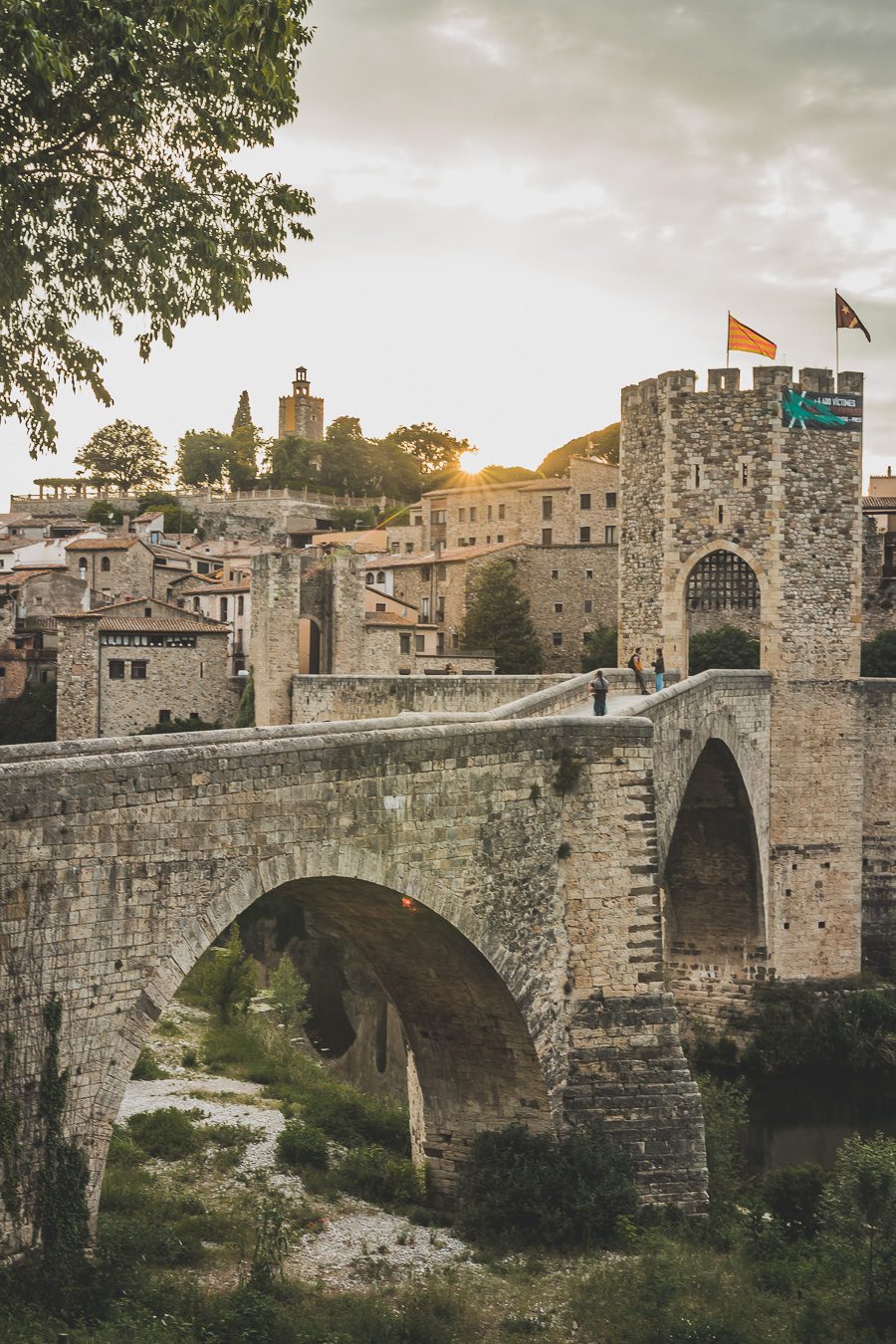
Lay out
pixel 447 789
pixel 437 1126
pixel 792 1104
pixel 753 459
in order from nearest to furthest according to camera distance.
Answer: pixel 447 789 → pixel 437 1126 → pixel 792 1104 → pixel 753 459

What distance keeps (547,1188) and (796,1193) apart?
5516 millimetres

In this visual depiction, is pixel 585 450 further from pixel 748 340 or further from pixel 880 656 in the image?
pixel 748 340

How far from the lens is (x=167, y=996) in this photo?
9.28 m

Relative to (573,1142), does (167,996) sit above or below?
above

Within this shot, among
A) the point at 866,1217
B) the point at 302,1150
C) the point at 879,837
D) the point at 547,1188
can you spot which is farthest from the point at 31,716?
the point at 866,1217

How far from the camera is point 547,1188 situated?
488 inches

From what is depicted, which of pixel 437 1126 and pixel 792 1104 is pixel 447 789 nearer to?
pixel 437 1126

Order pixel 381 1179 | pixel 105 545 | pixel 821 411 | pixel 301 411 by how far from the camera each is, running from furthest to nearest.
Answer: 1. pixel 301 411
2. pixel 105 545
3. pixel 821 411
4. pixel 381 1179

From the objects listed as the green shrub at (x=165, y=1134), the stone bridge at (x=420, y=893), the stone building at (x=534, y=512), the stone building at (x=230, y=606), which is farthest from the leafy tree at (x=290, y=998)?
the stone building at (x=534, y=512)

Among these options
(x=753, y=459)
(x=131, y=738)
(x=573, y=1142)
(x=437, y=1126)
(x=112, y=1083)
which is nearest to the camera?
(x=112, y=1083)

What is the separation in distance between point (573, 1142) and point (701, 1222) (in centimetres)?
153

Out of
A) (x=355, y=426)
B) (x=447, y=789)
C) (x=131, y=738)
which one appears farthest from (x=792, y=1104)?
(x=355, y=426)

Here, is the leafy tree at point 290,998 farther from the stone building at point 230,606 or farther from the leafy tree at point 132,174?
the stone building at point 230,606

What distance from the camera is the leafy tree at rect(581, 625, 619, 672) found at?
1872 inches
